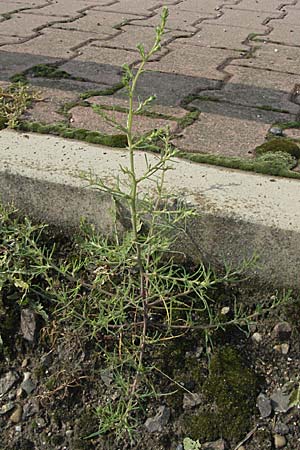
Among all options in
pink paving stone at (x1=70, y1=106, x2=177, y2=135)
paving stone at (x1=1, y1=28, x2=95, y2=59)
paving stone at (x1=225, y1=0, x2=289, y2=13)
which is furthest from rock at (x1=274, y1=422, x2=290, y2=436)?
paving stone at (x1=225, y1=0, x2=289, y2=13)

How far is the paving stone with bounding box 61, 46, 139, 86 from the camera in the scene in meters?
2.80

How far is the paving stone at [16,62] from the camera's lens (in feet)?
9.01

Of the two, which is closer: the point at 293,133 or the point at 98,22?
the point at 293,133

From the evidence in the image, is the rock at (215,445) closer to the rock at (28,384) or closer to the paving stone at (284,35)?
the rock at (28,384)

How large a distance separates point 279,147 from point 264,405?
91cm

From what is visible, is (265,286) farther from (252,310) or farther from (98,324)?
(98,324)

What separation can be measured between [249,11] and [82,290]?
3.69 m

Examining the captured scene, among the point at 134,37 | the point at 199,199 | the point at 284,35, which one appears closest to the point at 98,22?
the point at 134,37

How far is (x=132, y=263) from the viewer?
4.75 feet

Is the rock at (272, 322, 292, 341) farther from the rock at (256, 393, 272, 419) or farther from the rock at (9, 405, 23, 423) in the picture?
the rock at (9, 405, 23, 423)

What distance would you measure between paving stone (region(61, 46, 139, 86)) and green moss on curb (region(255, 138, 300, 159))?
89 cm

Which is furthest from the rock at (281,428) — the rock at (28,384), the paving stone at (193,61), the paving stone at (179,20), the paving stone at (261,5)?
the paving stone at (261,5)

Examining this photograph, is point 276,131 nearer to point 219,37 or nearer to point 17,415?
point 17,415

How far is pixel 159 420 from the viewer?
4.76 ft
